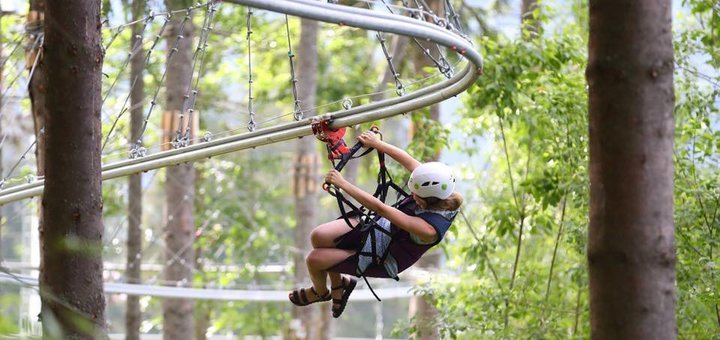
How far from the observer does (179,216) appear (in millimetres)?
9227

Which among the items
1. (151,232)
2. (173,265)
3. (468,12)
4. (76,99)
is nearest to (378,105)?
(76,99)

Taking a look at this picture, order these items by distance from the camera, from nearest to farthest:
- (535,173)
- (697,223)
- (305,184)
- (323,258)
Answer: (323,258) → (697,223) → (535,173) → (305,184)

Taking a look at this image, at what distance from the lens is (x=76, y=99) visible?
11.0ft

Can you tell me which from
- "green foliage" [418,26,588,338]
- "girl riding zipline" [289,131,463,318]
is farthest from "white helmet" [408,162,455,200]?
"green foliage" [418,26,588,338]

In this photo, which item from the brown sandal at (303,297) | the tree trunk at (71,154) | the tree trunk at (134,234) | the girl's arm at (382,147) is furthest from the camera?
the tree trunk at (134,234)

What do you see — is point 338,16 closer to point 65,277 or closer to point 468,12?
point 65,277

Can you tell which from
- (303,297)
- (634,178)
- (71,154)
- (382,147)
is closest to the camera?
(634,178)

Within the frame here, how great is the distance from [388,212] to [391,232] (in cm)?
25

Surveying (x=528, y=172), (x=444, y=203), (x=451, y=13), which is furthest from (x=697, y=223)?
(x=444, y=203)

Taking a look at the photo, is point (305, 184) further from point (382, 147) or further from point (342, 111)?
point (382, 147)

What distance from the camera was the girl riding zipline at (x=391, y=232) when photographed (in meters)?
3.95

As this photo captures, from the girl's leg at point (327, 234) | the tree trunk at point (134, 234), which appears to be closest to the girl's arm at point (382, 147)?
the girl's leg at point (327, 234)

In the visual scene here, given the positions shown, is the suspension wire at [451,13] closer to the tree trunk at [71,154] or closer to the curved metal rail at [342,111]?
the curved metal rail at [342,111]

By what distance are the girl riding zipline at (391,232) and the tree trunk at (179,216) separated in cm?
482
